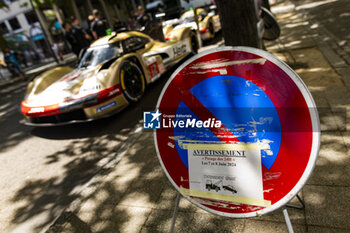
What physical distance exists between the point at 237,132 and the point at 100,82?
3.56 meters

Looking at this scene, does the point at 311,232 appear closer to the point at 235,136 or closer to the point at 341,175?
the point at 341,175

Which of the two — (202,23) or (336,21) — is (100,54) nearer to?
(202,23)

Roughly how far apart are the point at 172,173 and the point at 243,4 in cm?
231

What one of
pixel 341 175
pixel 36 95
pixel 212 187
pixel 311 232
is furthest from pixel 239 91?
pixel 36 95

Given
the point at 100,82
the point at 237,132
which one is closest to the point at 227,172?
the point at 237,132

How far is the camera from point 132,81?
16.3 feet

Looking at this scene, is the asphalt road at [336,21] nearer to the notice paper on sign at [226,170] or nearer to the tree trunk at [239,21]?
the tree trunk at [239,21]

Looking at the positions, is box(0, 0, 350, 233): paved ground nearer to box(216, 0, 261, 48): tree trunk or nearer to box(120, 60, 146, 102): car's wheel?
box(120, 60, 146, 102): car's wheel

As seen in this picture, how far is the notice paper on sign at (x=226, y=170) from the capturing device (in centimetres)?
131

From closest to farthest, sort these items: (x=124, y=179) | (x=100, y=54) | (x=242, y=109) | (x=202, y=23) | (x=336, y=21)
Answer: (x=242, y=109) → (x=124, y=179) → (x=100, y=54) → (x=336, y=21) → (x=202, y=23)

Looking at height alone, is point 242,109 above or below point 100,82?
above

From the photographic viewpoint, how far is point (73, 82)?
468 cm

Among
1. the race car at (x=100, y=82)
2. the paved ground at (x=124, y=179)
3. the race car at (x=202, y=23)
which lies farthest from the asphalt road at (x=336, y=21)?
the race car at (x=100, y=82)

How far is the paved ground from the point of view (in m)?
1.99
